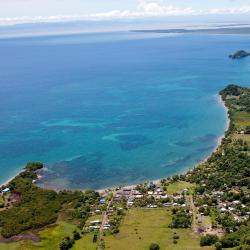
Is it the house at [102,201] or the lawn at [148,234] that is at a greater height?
the lawn at [148,234]

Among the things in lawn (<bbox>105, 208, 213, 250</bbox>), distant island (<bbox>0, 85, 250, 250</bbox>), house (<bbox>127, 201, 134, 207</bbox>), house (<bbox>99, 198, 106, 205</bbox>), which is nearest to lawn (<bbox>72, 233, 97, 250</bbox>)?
distant island (<bbox>0, 85, 250, 250</bbox>)

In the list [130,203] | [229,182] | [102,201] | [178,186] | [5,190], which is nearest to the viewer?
[130,203]

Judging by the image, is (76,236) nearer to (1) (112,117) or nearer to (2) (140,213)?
(2) (140,213)

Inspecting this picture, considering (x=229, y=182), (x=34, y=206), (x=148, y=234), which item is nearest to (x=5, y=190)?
(x=34, y=206)

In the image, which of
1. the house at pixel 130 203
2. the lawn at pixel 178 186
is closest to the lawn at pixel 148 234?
the house at pixel 130 203

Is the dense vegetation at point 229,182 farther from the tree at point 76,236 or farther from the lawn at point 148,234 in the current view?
the tree at point 76,236

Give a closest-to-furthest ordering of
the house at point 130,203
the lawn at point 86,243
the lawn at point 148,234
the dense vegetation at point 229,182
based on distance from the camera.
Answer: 1. the lawn at point 148,234
2. the lawn at point 86,243
3. the dense vegetation at point 229,182
4. the house at point 130,203
